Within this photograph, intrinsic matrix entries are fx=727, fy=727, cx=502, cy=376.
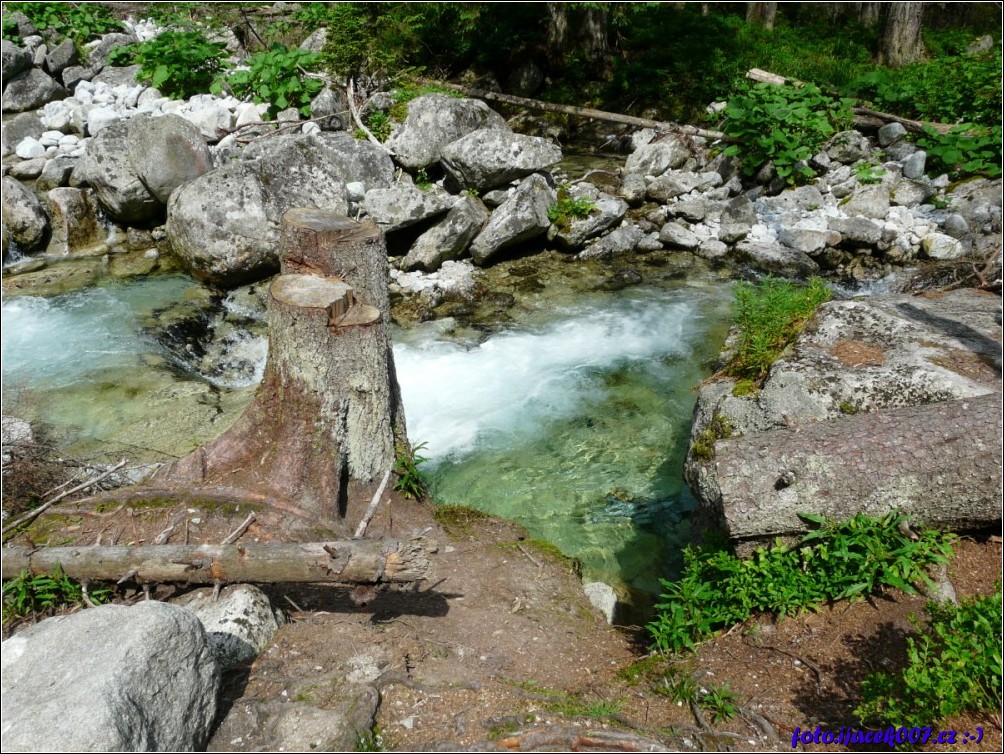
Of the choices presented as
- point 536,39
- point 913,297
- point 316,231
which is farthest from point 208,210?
point 536,39

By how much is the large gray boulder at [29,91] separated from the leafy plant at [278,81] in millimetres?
3459

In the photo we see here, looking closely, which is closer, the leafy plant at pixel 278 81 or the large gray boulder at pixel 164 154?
the large gray boulder at pixel 164 154

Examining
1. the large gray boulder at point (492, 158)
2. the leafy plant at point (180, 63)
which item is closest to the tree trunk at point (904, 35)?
the large gray boulder at point (492, 158)

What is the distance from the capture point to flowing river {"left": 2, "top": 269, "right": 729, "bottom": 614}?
21.6 feet

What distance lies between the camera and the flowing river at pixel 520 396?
660 cm

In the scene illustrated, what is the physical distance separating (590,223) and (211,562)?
28.2ft

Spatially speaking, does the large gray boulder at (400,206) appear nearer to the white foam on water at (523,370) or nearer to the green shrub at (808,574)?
the white foam on water at (523,370)

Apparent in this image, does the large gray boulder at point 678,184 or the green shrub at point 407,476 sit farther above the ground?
the large gray boulder at point 678,184

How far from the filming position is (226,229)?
10070mm

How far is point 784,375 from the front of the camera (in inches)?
208

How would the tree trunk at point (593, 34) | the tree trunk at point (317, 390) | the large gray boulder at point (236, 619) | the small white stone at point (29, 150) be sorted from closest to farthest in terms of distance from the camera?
the large gray boulder at point (236, 619), the tree trunk at point (317, 390), the small white stone at point (29, 150), the tree trunk at point (593, 34)

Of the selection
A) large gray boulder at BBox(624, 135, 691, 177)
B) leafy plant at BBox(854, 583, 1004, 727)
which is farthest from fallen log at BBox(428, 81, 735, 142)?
leafy plant at BBox(854, 583, 1004, 727)

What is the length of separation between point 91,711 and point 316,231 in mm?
3380

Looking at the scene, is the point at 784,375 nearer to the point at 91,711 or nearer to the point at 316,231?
the point at 316,231
